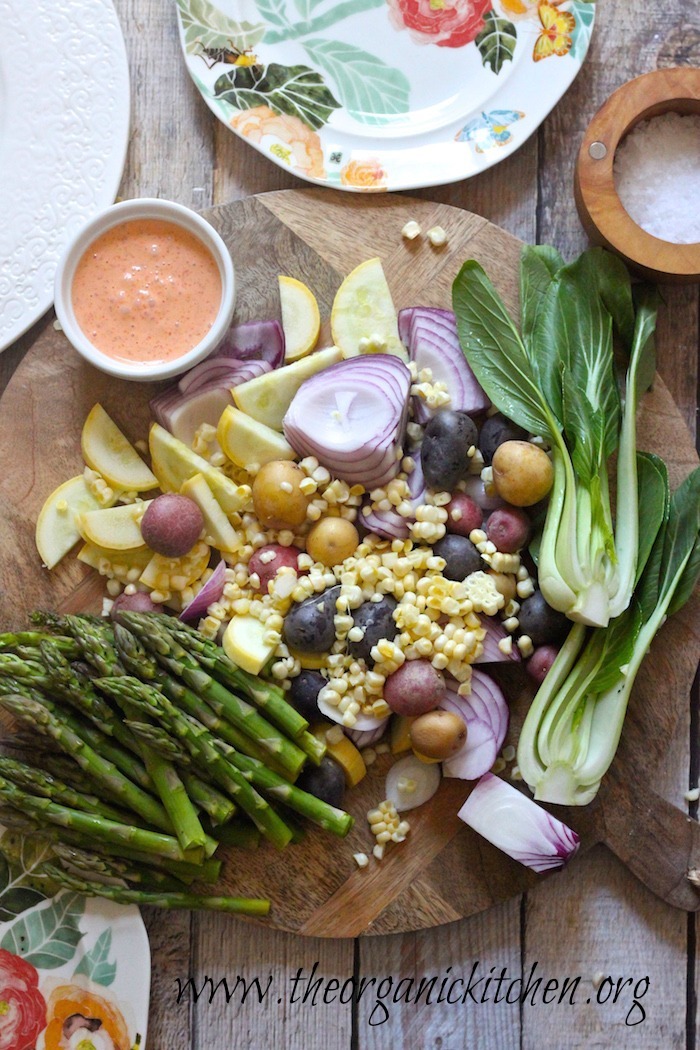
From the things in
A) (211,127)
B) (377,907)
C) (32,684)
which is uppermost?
(211,127)

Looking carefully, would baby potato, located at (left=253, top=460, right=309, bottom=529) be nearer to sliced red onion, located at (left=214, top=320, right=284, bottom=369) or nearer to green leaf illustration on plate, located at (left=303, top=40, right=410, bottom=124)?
sliced red onion, located at (left=214, top=320, right=284, bottom=369)

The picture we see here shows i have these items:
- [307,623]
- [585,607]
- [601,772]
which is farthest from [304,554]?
[601,772]

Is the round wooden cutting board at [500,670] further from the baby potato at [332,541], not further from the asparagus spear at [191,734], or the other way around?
the baby potato at [332,541]

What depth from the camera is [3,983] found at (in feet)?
7.39

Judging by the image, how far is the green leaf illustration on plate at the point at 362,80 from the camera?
7.95ft

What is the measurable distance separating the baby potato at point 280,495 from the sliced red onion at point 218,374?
0.22 m

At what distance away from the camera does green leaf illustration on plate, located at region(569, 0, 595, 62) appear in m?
2.39

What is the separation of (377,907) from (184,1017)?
55 cm

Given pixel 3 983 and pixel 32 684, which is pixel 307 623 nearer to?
pixel 32 684

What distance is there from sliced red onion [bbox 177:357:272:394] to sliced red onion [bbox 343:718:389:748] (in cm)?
85

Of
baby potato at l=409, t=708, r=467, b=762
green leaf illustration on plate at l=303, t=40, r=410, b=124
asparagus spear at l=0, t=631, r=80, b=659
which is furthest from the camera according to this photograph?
green leaf illustration on plate at l=303, t=40, r=410, b=124

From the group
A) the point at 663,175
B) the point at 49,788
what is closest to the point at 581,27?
the point at 663,175

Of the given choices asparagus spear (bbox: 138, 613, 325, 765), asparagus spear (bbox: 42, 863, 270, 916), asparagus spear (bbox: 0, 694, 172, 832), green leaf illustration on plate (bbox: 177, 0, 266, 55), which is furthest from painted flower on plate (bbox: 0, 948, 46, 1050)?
green leaf illustration on plate (bbox: 177, 0, 266, 55)

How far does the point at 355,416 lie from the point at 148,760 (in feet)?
2.95
